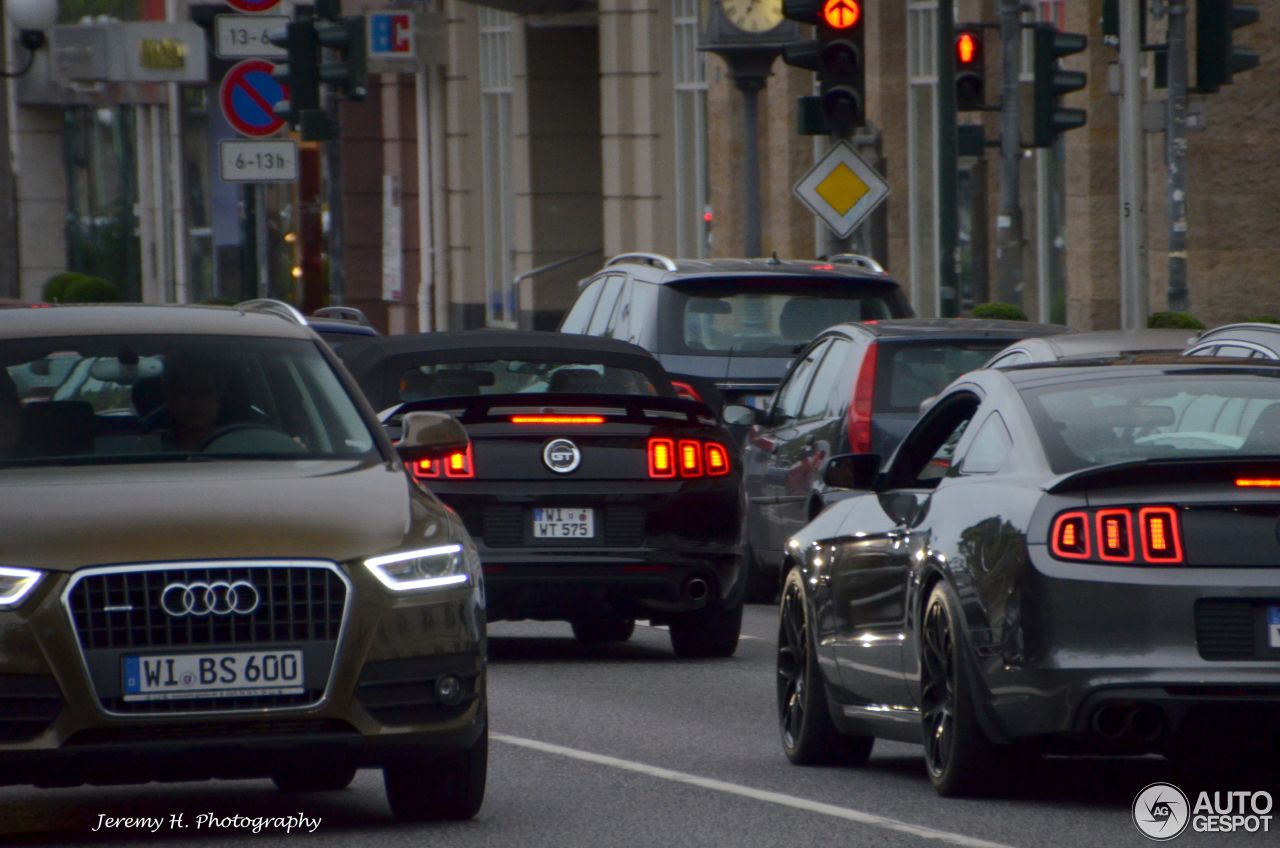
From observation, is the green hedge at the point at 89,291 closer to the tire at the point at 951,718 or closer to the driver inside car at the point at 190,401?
the driver inside car at the point at 190,401

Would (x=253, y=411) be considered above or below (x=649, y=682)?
above

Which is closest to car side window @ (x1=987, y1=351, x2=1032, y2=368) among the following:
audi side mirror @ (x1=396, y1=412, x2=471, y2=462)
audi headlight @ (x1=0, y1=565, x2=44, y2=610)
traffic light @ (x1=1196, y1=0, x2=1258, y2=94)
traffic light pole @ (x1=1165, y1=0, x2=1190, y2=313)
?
audi side mirror @ (x1=396, y1=412, x2=471, y2=462)

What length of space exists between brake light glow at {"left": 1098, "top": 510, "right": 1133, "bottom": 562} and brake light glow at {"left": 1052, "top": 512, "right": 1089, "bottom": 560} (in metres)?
0.04

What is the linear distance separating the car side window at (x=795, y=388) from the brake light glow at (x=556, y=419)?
2912 mm

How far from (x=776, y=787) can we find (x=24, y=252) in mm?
55755

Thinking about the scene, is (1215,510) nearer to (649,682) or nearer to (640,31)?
(649,682)

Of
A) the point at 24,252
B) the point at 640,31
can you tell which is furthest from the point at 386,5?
the point at 24,252

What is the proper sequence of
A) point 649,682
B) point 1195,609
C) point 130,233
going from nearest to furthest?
point 1195,609 → point 649,682 → point 130,233

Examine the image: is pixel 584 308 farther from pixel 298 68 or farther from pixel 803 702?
pixel 803 702

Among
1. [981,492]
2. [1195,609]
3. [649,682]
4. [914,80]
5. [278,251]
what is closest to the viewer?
[1195,609]

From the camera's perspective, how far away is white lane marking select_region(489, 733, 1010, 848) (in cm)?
830

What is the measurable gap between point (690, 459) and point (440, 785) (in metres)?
5.49

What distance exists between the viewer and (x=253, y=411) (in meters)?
9.27

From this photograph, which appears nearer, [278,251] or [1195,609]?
[1195,609]
